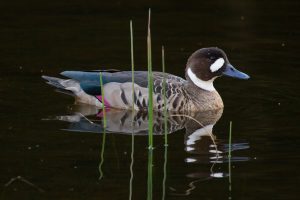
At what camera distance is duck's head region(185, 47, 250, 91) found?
12875 millimetres

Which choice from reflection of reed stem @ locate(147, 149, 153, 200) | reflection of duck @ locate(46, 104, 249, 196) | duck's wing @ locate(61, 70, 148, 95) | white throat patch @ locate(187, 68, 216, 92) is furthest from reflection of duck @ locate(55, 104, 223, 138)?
reflection of reed stem @ locate(147, 149, 153, 200)

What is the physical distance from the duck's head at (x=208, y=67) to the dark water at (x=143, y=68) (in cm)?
36

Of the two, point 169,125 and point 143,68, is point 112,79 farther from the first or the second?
point 143,68

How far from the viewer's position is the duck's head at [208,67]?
12.9m

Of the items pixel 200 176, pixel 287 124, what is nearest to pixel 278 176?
pixel 200 176

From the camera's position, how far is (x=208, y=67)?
42.7 ft

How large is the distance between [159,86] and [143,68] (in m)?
2.07

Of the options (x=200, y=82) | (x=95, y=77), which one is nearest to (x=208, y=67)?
(x=200, y=82)

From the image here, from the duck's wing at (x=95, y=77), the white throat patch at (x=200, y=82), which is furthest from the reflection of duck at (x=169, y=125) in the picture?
the white throat patch at (x=200, y=82)

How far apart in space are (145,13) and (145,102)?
554 cm

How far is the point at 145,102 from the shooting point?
41.5 ft

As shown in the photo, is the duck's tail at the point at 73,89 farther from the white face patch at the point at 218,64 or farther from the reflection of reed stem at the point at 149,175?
the reflection of reed stem at the point at 149,175

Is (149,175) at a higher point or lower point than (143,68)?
lower

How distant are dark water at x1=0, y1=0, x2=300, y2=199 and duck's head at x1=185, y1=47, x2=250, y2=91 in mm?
364
